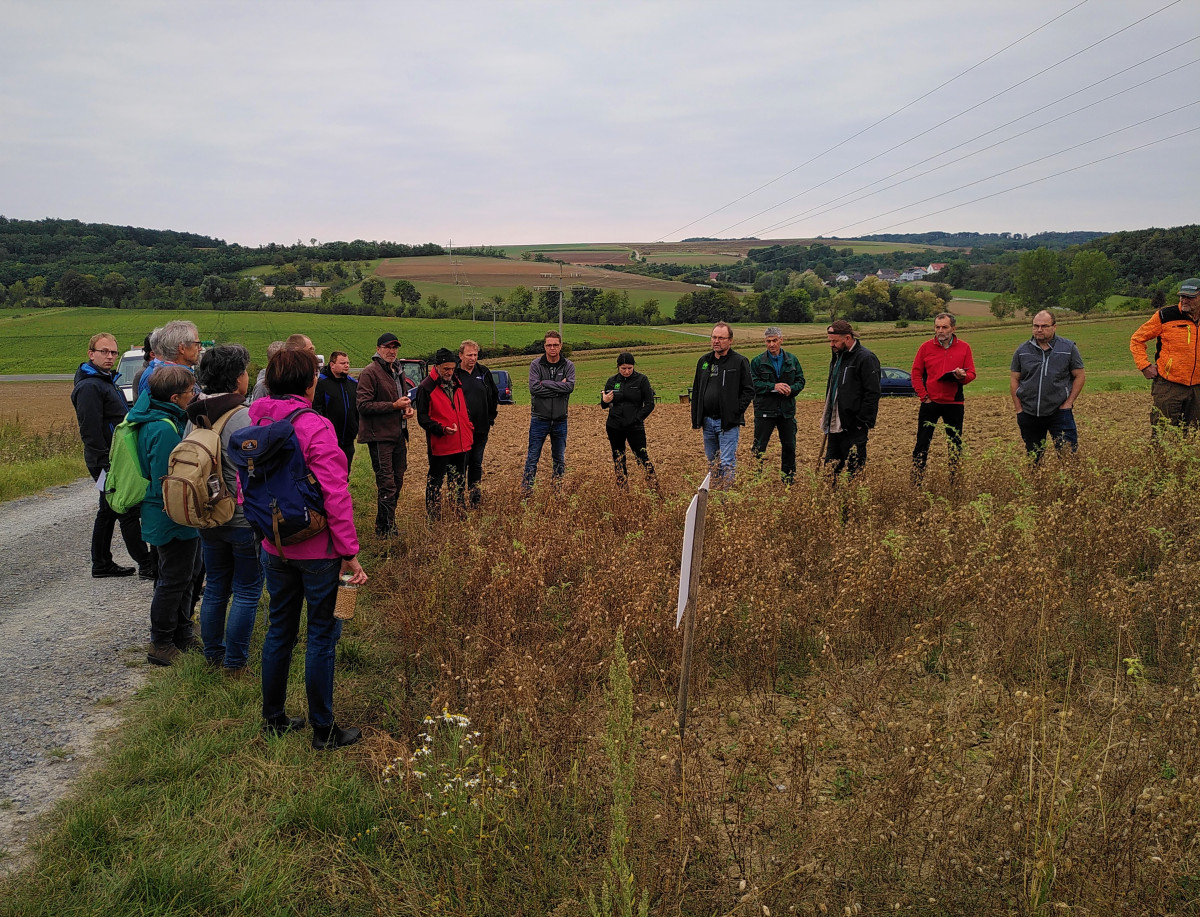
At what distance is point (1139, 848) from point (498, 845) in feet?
7.30

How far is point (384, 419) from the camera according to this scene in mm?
8078

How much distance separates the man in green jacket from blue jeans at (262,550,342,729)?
5443 mm

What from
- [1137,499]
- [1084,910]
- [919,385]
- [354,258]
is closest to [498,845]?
[1084,910]

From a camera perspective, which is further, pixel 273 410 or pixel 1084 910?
pixel 273 410

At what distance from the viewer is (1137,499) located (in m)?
5.73

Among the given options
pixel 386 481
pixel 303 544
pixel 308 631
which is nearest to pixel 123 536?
pixel 386 481

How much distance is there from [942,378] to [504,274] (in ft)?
252

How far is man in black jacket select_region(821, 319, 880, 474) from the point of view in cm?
795

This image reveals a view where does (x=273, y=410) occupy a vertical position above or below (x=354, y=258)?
→ below

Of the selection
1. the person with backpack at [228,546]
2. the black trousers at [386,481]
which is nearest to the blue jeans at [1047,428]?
the black trousers at [386,481]

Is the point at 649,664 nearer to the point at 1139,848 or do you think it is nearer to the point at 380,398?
the point at 1139,848

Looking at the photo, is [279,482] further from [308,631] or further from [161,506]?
[161,506]

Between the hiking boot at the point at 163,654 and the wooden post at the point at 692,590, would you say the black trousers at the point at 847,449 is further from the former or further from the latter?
the hiking boot at the point at 163,654

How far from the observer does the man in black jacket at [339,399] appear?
7.71 metres
